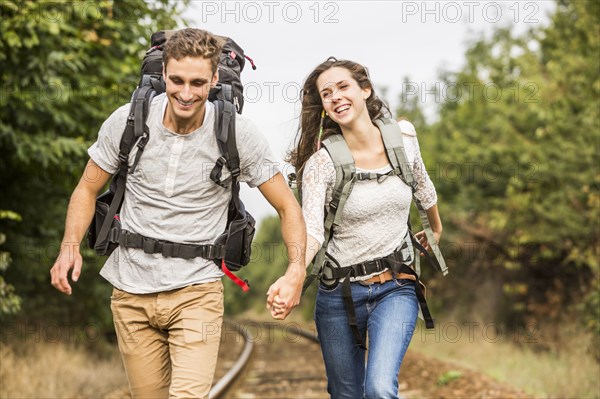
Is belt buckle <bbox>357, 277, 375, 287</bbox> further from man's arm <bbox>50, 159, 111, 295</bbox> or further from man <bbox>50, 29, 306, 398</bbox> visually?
man's arm <bbox>50, 159, 111, 295</bbox>

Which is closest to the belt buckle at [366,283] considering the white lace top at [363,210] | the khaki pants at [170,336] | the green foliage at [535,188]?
the white lace top at [363,210]

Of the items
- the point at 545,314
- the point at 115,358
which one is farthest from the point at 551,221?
the point at 115,358

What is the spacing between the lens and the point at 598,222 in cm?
1293

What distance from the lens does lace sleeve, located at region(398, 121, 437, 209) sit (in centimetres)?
458

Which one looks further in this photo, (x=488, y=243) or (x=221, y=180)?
(x=488, y=243)

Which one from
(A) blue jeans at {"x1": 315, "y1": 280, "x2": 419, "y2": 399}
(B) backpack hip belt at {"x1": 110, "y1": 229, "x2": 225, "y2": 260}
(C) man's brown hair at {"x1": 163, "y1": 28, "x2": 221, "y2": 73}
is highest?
(C) man's brown hair at {"x1": 163, "y1": 28, "x2": 221, "y2": 73}

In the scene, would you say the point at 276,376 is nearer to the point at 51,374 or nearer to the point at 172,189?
the point at 51,374

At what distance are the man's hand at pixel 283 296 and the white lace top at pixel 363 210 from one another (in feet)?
1.66

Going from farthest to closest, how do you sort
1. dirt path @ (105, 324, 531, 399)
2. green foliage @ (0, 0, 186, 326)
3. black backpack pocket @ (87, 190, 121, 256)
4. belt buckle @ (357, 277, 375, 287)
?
dirt path @ (105, 324, 531, 399)
green foliage @ (0, 0, 186, 326)
belt buckle @ (357, 277, 375, 287)
black backpack pocket @ (87, 190, 121, 256)

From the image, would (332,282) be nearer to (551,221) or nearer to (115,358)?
(115,358)

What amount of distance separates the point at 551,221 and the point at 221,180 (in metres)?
11.6

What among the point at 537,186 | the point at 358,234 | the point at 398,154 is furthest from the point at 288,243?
the point at 537,186

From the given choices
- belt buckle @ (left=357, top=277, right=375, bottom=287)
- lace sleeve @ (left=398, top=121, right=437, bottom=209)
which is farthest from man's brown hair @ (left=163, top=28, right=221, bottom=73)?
belt buckle @ (left=357, top=277, right=375, bottom=287)

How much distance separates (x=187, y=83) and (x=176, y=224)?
0.72 meters
